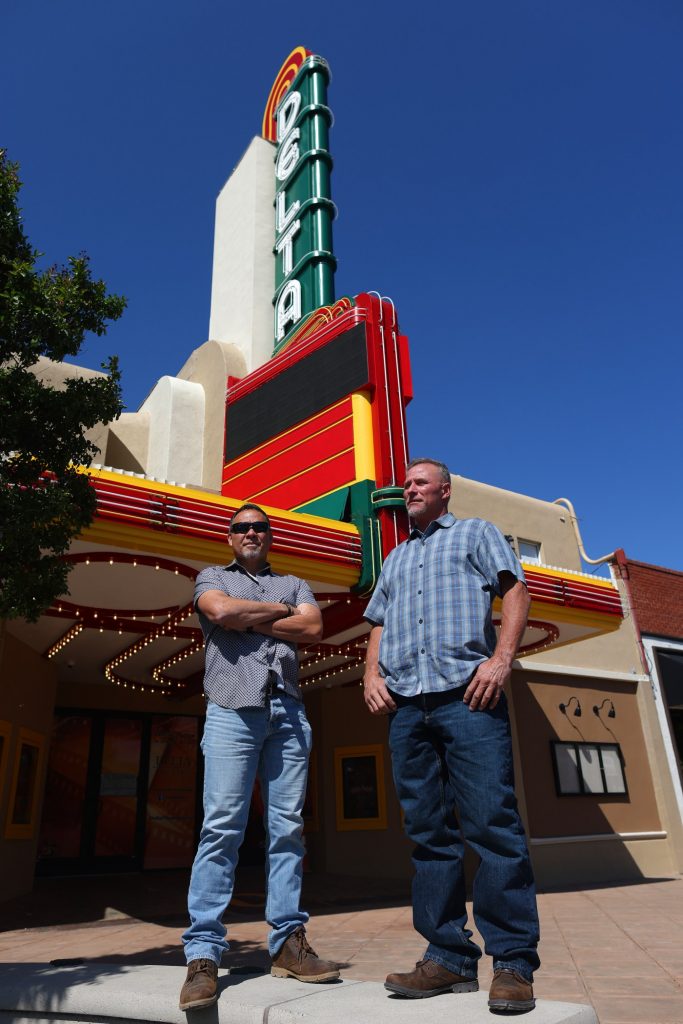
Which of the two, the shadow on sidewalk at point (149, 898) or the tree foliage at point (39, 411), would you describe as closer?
the tree foliage at point (39, 411)

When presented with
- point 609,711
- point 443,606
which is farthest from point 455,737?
point 609,711

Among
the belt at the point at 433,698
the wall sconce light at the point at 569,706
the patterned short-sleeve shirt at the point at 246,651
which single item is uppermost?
the wall sconce light at the point at 569,706

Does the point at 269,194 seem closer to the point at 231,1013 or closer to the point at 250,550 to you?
the point at 250,550

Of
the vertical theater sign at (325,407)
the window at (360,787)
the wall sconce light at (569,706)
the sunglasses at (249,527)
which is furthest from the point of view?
the wall sconce light at (569,706)

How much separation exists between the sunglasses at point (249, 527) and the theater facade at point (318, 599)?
355cm

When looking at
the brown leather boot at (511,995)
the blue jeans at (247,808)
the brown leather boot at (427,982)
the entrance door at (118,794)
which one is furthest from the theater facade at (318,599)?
the brown leather boot at (511,995)

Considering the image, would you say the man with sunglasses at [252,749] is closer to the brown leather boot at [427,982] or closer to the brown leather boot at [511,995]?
the brown leather boot at [427,982]

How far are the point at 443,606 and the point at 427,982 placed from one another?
1172 mm

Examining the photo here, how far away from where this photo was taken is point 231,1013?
2273mm

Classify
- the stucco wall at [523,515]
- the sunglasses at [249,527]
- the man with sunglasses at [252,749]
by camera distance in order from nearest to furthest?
the man with sunglasses at [252,749]
the sunglasses at [249,527]
the stucco wall at [523,515]

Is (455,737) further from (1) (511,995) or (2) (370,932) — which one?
A: (2) (370,932)

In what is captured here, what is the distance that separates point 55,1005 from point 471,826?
5.12 feet

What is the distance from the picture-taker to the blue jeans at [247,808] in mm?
2631

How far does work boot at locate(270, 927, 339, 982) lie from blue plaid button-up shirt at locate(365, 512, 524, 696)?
0.96 metres
